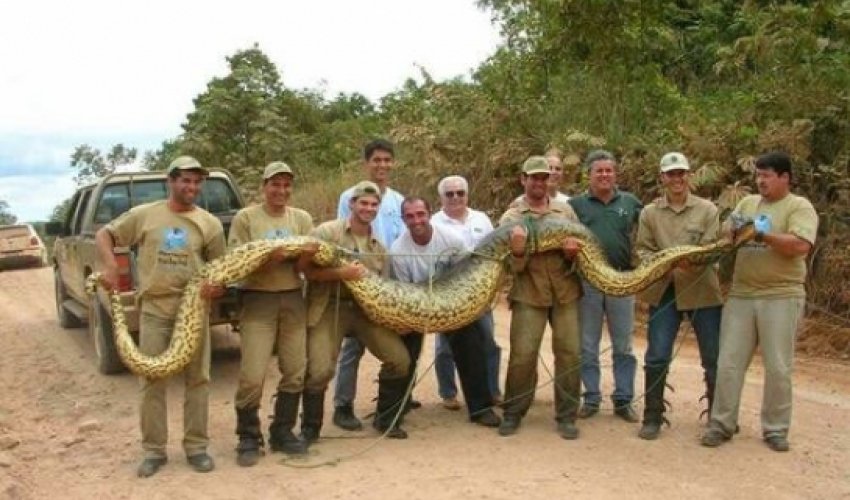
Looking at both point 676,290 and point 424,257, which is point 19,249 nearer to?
point 424,257

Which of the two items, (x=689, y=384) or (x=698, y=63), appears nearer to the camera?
(x=689, y=384)

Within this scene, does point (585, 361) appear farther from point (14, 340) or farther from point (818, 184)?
point (14, 340)

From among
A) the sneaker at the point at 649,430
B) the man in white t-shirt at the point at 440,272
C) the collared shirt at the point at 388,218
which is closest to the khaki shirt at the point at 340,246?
the man in white t-shirt at the point at 440,272

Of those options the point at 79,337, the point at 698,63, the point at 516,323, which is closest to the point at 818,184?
the point at 516,323

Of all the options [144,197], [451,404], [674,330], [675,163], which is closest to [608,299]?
[674,330]

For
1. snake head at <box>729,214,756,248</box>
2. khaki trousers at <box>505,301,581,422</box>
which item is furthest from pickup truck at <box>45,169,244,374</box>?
snake head at <box>729,214,756,248</box>

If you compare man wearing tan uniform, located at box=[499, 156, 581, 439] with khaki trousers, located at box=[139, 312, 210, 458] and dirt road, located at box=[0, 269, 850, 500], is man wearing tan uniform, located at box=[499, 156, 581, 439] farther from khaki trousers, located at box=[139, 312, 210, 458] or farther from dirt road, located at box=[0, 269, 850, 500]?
khaki trousers, located at box=[139, 312, 210, 458]

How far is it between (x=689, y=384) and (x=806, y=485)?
8.66ft

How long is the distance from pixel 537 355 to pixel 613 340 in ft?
2.75

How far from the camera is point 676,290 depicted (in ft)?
19.8

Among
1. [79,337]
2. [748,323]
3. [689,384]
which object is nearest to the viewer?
[748,323]

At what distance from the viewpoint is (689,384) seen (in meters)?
7.68

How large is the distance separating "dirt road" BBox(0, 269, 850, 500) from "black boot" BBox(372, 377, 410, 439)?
0.39 feet

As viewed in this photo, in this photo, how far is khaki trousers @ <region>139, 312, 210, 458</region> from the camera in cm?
538
